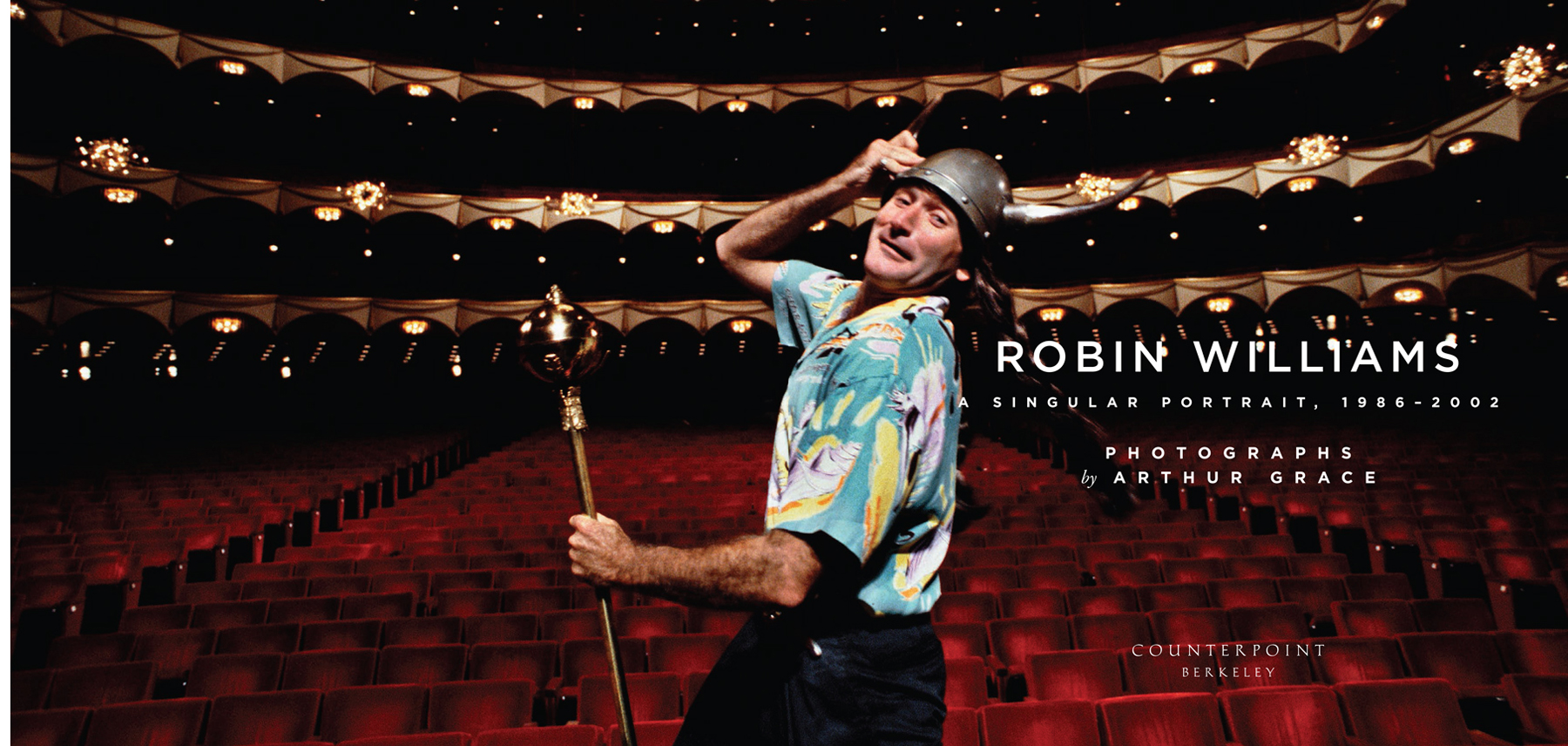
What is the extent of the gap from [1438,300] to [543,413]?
15.7 metres

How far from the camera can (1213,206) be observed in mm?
14672

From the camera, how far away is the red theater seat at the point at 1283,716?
2.44 metres

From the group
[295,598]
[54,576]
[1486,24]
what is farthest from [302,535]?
[1486,24]

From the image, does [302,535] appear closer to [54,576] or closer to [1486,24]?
[54,576]

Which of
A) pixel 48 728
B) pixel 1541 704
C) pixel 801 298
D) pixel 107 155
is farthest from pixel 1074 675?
pixel 107 155

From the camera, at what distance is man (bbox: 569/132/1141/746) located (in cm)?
83

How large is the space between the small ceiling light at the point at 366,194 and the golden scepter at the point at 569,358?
13.4 metres

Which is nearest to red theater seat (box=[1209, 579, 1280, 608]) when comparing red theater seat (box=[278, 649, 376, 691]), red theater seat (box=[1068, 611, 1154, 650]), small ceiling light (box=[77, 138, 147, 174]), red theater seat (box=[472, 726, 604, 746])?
red theater seat (box=[1068, 611, 1154, 650])

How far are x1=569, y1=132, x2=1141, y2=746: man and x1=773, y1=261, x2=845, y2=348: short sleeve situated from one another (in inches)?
2.8

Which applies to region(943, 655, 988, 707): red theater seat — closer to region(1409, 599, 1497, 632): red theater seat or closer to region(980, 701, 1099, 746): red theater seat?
region(980, 701, 1099, 746): red theater seat

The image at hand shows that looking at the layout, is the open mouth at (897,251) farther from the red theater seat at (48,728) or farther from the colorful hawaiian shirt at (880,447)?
the red theater seat at (48,728)

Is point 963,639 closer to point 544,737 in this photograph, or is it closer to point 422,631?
point 544,737

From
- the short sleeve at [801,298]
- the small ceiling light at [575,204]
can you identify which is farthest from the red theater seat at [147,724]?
the small ceiling light at [575,204]

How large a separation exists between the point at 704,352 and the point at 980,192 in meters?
16.2
